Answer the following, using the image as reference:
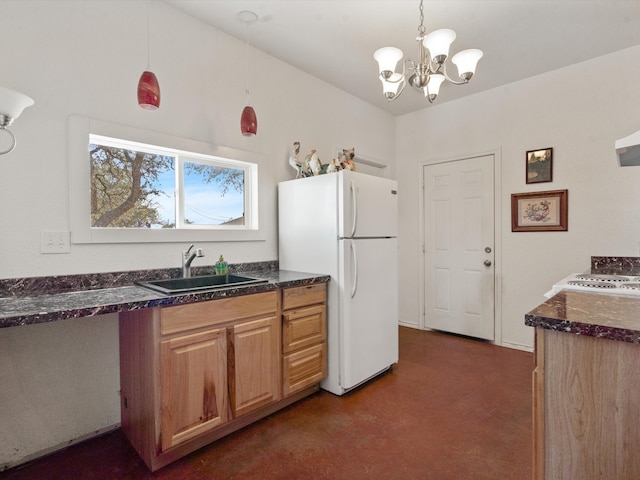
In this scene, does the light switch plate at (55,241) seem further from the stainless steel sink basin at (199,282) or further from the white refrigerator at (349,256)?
the white refrigerator at (349,256)

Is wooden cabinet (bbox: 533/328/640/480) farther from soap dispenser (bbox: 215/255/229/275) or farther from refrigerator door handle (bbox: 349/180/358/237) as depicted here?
soap dispenser (bbox: 215/255/229/275)

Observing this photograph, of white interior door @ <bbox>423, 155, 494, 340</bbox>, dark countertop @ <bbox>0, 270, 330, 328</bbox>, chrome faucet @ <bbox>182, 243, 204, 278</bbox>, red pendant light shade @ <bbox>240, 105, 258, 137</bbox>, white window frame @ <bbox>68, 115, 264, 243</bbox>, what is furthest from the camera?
white interior door @ <bbox>423, 155, 494, 340</bbox>

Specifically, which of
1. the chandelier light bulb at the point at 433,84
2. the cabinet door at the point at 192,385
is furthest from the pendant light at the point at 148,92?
the chandelier light bulb at the point at 433,84

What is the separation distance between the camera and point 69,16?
6.08ft

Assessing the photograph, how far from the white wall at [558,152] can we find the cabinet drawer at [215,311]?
104 inches

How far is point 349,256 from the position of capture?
7.99ft

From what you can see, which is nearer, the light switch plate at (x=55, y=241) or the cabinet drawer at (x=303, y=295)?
the light switch plate at (x=55, y=241)

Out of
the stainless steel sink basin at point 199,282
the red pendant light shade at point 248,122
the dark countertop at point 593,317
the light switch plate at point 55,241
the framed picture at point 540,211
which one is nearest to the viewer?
the dark countertop at point 593,317

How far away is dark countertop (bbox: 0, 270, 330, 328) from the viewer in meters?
1.28

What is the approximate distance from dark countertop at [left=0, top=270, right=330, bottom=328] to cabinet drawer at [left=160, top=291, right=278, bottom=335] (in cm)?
3

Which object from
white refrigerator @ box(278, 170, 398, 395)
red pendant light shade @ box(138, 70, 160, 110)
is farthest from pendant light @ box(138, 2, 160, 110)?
white refrigerator @ box(278, 170, 398, 395)

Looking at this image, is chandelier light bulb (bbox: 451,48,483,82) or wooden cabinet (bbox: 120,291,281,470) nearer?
wooden cabinet (bbox: 120,291,281,470)

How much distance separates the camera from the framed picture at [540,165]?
3205mm

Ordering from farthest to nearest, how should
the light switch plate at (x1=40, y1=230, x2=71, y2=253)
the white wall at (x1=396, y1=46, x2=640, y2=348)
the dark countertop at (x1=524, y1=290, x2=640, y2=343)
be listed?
1. the white wall at (x1=396, y1=46, x2=640, y2=348)
2. the light switch plate at (x1=40, y1=230, x2=71, y2=253)
3. the dark countertop at (x1=524, y1=290, x2=640, y2=343)
